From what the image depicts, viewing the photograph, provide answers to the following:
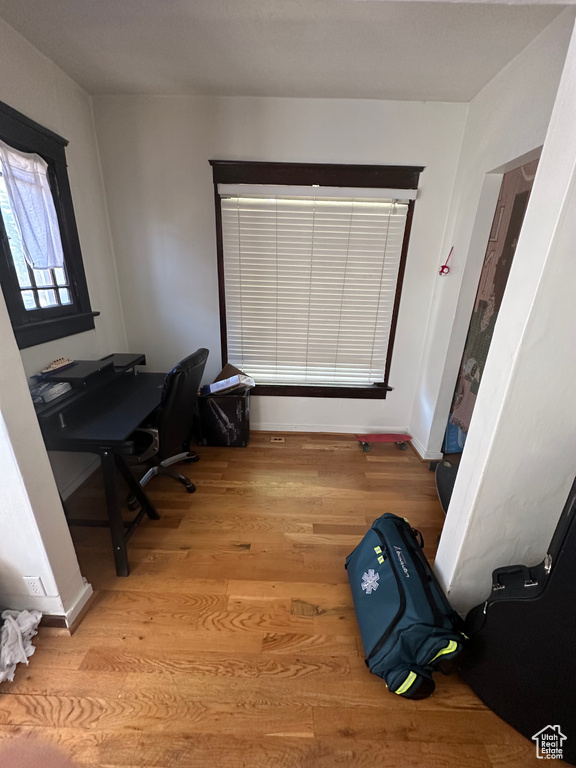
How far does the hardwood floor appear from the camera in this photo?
0.94m

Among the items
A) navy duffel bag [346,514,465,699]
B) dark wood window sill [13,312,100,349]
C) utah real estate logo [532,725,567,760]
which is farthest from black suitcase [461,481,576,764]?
dark wood window sill [13,312,100,349]

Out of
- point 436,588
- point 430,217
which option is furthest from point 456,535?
point 430,217

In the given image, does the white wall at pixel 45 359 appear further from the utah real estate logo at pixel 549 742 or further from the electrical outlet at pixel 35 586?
the utah real estate logo at pixel 549 742

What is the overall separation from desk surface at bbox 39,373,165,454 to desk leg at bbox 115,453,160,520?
0.76 ft

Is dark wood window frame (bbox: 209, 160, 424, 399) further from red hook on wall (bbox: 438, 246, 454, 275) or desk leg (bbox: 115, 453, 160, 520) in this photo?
desk leg (bbox: 115, 453, 160, 520)

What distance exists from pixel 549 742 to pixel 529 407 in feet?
3.45

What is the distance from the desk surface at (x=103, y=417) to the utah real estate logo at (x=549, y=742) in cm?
175

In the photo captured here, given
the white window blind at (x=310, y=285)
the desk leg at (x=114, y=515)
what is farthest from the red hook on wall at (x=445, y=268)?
the desk leg at (x=114, y=515)

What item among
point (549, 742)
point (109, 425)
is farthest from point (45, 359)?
point (549, 742)

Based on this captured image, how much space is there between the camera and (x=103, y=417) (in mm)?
1487

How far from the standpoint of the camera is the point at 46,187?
1710 millimetres

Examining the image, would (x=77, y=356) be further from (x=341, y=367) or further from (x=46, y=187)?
(x=341, y=367)

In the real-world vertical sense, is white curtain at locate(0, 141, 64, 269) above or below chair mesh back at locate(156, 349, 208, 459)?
above

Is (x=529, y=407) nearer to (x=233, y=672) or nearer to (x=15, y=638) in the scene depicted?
(x=233, y=672)
